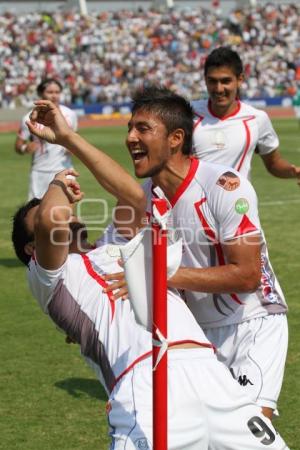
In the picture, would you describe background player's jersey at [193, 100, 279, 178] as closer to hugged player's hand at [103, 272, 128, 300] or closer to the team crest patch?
the team crest patch

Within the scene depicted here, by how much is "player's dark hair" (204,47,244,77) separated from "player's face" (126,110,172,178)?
13.8 feet

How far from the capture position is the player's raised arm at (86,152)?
4.01 m

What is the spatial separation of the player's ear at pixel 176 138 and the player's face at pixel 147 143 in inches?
1.5

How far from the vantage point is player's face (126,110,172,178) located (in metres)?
4.25

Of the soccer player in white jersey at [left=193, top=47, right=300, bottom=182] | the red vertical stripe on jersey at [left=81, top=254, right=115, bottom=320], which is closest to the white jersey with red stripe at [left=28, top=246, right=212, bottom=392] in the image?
the red vertical stripe on jersey at [left=81, top=254, right=115, bottom=320]

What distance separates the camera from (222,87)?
8.52 metres

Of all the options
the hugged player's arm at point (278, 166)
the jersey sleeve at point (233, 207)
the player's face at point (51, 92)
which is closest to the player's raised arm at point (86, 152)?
the jersey sleeve at point (233, 207)

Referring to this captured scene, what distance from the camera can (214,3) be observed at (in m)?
65.9

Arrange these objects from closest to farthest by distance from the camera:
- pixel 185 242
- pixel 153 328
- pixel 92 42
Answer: pixel 153 328, pixel 185 242, pixel 92 42

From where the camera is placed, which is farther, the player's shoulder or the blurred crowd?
the blurred crowd

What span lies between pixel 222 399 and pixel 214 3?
64339 millimetres

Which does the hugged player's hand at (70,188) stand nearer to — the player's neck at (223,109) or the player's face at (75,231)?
the player's face at (75,231)

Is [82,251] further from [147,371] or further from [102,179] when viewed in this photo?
[147,371]

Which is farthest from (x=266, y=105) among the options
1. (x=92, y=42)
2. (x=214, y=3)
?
(x=214, y=3)
